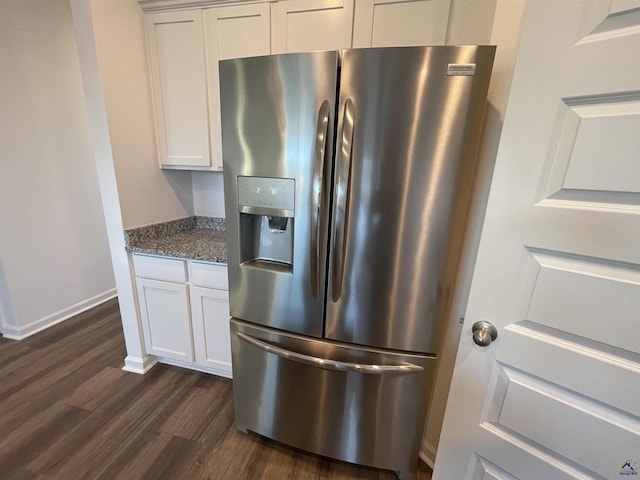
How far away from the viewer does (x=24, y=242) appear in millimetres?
2279

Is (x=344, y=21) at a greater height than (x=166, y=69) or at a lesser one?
greater

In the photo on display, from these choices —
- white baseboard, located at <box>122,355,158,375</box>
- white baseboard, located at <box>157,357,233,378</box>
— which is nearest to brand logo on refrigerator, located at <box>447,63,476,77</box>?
white baseboard, located at <box>157,357,233,378</box>

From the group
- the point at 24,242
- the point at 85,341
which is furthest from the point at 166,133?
the point at 85,341

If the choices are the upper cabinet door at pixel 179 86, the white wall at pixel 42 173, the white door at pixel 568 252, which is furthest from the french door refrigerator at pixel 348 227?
the white wall at pixel 42 173

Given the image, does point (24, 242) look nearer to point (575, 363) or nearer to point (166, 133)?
point (166, 133)

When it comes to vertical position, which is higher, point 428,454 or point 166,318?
point 166,318

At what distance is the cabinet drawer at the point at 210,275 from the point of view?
1682mm

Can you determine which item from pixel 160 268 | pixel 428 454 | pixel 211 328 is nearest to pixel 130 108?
pixel 160 268

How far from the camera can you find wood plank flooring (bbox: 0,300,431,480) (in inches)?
54.6

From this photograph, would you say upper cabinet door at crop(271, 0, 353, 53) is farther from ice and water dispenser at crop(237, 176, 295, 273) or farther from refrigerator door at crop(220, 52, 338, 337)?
ice and water dispenser at crop(237, 176, 295, 273)

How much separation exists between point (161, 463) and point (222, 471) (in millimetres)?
321

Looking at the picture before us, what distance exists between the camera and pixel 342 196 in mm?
1034

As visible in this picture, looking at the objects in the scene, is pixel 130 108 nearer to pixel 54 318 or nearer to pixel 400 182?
pixel 400 182

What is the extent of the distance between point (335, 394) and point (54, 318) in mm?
2821
